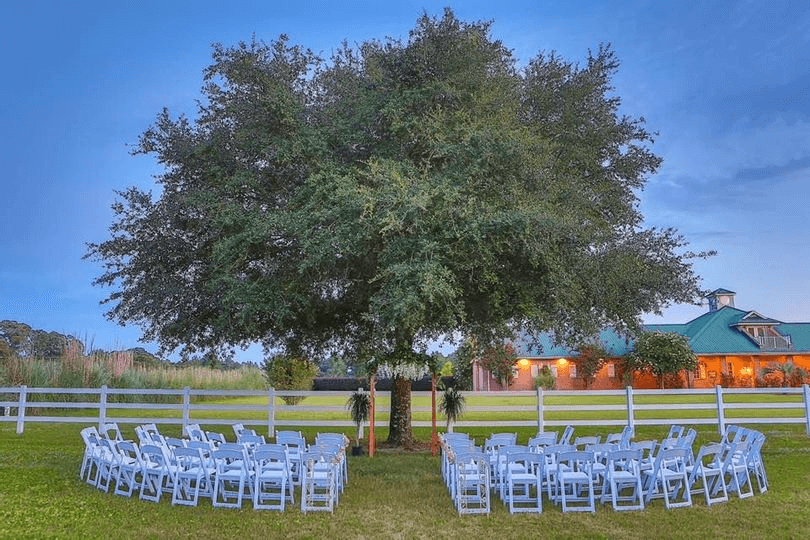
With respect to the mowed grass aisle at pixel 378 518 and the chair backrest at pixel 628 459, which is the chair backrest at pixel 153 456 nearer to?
the mowed grass aisle at pixel 378 518

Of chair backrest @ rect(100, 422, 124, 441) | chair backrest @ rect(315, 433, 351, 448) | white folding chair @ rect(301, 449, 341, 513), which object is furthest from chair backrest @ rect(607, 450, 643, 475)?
chair backrest @ rect(100, 422, 124, 441)

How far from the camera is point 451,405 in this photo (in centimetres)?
1700

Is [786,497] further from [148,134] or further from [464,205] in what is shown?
[148,134]

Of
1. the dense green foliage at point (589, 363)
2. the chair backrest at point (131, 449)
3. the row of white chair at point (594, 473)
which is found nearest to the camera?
the row of white chair at point (594, 473)

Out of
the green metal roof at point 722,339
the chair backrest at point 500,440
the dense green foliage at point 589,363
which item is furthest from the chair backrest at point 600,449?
the green metal roof at point 722,339

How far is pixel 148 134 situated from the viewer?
1750 centimetres

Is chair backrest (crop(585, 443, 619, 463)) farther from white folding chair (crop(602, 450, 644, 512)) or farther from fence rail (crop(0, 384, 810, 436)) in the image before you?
fence rail (crop(0, 384, 810, 436))

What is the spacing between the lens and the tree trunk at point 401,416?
17.2m

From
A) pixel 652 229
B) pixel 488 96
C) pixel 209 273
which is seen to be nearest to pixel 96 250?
pixel 209 273

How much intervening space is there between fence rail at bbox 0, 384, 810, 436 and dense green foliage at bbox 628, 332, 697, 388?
1926mm

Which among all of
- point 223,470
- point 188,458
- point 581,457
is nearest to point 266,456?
point 223,470

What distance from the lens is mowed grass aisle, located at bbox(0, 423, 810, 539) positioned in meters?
8.17

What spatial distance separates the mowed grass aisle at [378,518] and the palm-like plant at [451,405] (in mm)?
5060

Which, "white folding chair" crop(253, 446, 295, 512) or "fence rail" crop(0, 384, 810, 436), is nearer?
"white folding chair" crop(253, 446, 295, 512)
